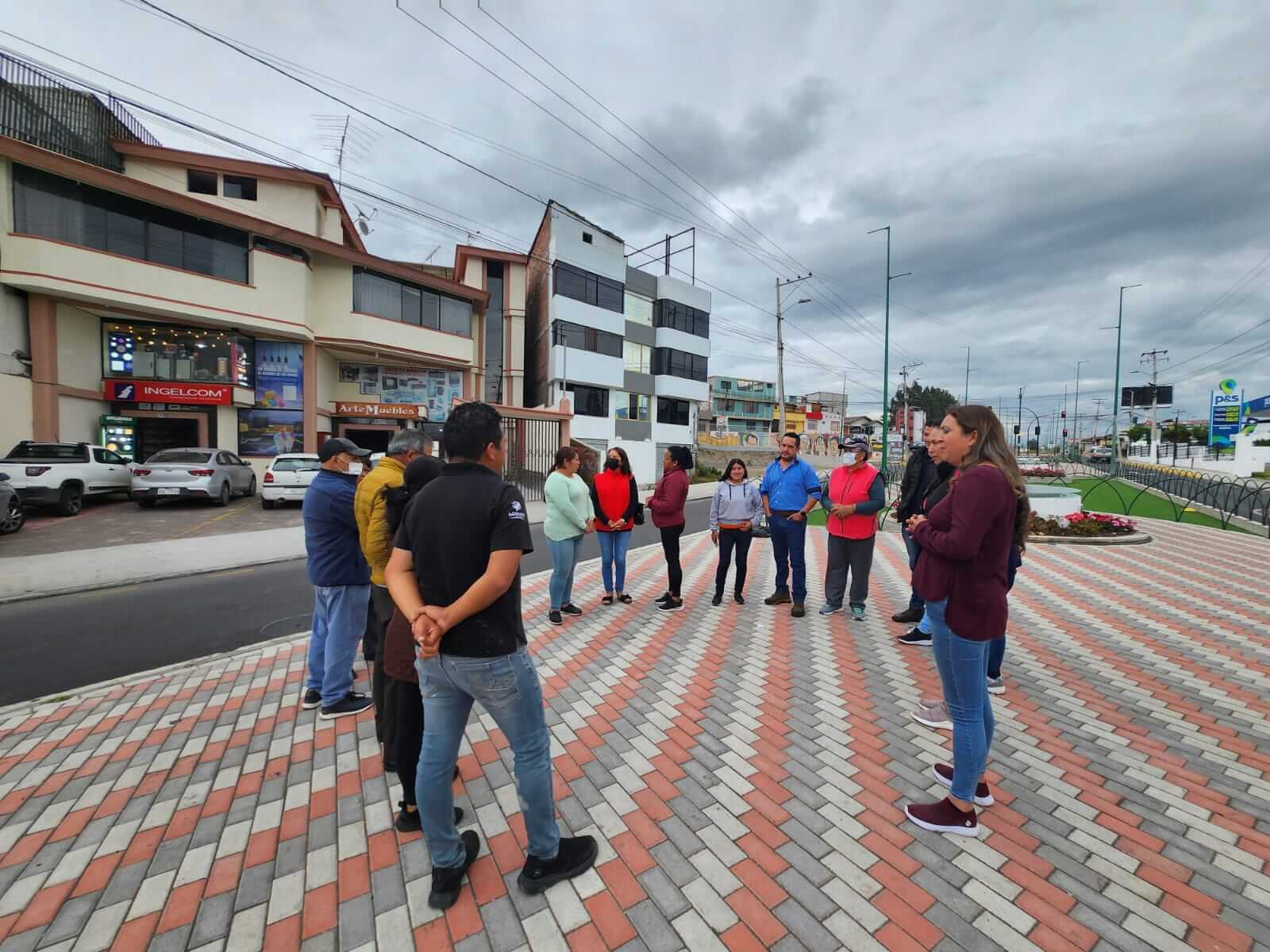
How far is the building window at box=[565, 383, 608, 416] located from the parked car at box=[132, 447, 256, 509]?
50.9 feet

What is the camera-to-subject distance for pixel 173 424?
58.0 ft

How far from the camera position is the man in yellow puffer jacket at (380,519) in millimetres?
2877

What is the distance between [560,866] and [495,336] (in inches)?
1126

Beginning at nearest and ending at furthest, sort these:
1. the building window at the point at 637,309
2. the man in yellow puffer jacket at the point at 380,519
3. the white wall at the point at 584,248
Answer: the man in yellow puffer jacket at the point at 380,519 → the white wall at the point at 584,248 → the building window at the point at 637,309

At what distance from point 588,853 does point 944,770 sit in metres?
1.96

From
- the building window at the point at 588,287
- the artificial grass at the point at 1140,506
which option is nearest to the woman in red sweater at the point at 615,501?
the artificial grass at the point at 1140,506

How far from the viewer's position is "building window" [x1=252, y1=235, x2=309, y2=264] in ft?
58.2

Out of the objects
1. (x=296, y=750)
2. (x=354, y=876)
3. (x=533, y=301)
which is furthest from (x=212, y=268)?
(x=354, y=876)

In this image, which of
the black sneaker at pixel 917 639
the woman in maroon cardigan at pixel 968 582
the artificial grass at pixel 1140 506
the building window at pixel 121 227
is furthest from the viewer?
the building window at pixel 121 227

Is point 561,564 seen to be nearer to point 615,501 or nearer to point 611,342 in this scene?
point 615,501

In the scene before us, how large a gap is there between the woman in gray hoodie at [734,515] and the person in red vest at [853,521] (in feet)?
2.72

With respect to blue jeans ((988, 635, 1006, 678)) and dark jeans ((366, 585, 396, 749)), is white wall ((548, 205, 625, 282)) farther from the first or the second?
blue jeans ((988, 635, 1006, 678))

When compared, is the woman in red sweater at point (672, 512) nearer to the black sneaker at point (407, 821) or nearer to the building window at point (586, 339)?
the black sneaker at point (407, 821)

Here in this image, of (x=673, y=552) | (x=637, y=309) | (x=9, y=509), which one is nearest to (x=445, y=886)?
(x=673, y=552)
